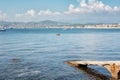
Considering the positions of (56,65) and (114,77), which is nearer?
(114,77)

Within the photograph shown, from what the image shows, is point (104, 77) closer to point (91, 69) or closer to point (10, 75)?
point (91, 69)

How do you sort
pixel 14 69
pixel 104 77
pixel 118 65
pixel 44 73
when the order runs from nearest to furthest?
pixel 118 65, pixel 104 77, pixel 44 73, pixel 14 69

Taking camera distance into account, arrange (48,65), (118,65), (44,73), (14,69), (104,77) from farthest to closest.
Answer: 1. (48,65)
2. (14,69)
3. (44,73)
4. (104,77)
5. (118,65)

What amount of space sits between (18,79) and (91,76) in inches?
490

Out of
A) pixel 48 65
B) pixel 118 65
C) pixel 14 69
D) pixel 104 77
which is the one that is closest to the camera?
pixel 118 65

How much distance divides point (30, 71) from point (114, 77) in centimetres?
1593

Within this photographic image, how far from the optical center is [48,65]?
60000 mm

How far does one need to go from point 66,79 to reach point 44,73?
19.5 ft

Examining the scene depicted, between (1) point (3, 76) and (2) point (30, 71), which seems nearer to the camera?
(1) point (3, 76)

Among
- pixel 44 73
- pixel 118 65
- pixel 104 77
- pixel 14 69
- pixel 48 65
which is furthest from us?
pixel 48 65

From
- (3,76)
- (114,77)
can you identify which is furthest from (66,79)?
(3,76)

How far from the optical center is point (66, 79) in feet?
154

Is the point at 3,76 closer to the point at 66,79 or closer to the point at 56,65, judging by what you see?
the point at 66,79

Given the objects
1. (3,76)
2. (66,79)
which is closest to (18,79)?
(3,76)
